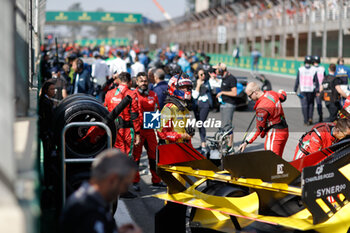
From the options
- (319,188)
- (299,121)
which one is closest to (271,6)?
(299,121)

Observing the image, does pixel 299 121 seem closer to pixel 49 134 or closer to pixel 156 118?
pixel 156 118

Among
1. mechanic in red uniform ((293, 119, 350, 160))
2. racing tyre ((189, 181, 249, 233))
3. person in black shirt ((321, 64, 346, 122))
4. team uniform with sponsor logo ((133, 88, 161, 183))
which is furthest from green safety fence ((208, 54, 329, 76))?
racing tyre ((189, 181, 249, 233))

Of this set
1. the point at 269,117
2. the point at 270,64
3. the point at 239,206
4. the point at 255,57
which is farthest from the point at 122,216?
the point at 270,64

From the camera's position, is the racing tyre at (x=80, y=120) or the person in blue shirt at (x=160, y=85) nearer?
the racing tyre at (x=80, y=120)

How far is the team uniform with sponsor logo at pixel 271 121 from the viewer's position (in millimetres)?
7723

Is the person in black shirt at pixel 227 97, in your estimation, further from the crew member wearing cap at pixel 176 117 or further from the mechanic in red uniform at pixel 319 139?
the mechanic in red uniform at pixel 319 139

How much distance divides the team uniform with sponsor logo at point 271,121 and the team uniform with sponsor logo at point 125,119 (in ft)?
5.95

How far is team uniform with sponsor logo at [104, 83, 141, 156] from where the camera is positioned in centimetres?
835

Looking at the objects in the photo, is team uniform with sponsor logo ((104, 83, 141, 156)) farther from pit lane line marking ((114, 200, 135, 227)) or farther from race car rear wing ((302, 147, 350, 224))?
race car rear wing ((302, 147, 350, 224))

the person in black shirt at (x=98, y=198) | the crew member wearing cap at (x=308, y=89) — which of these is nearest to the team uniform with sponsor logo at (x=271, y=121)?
the person in black shirt at (x=98, y=198)

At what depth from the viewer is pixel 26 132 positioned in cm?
363

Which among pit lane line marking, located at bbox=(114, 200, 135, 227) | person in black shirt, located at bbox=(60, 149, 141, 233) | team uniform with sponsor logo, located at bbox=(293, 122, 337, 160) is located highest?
person in black shirt, located at bbox=(60, 149, 141, 233)

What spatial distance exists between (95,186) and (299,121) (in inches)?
510

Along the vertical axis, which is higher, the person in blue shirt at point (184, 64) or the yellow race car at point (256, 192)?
the person in blue shirt at point (184, 64)
